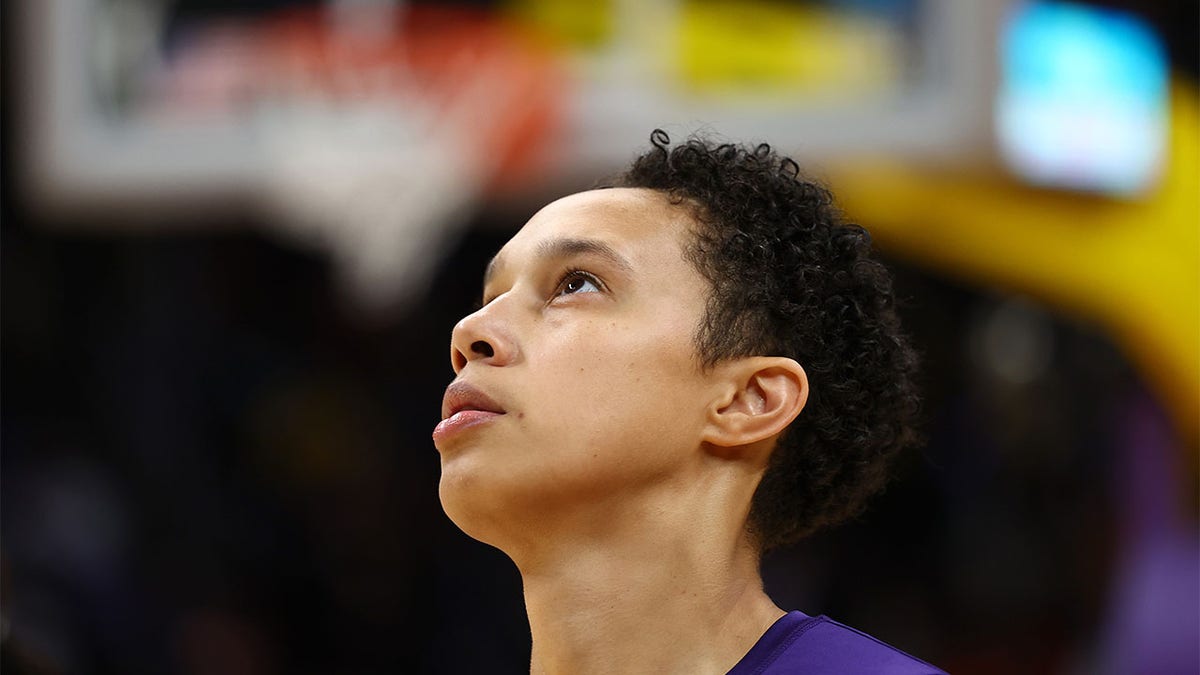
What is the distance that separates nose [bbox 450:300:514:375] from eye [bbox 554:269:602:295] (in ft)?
0.36

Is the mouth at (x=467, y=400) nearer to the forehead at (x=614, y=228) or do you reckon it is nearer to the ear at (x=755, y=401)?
the forehead at (x=614, y=228)

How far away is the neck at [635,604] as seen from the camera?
282 centimetres

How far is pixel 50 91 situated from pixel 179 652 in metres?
2.64

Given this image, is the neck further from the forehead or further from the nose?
the forehead

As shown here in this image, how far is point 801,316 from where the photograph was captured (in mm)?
3006

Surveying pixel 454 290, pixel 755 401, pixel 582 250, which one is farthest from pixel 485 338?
pixel 454 290

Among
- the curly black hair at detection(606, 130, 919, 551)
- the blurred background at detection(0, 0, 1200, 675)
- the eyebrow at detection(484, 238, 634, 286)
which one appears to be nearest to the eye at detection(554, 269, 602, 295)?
the eyebrow at detection(484, 238, 634, 286)

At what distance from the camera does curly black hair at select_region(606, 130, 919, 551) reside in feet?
9.76

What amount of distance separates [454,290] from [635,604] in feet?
22.0

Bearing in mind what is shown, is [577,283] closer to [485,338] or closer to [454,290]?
[485,338]

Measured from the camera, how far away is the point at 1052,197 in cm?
720

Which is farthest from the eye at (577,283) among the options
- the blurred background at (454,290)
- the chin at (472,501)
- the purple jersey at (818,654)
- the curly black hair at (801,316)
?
the blurred background at (454,290)

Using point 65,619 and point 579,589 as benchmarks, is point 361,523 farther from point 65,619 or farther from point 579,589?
point 579,589

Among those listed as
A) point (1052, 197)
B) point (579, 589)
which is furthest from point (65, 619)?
point (579, 589)
